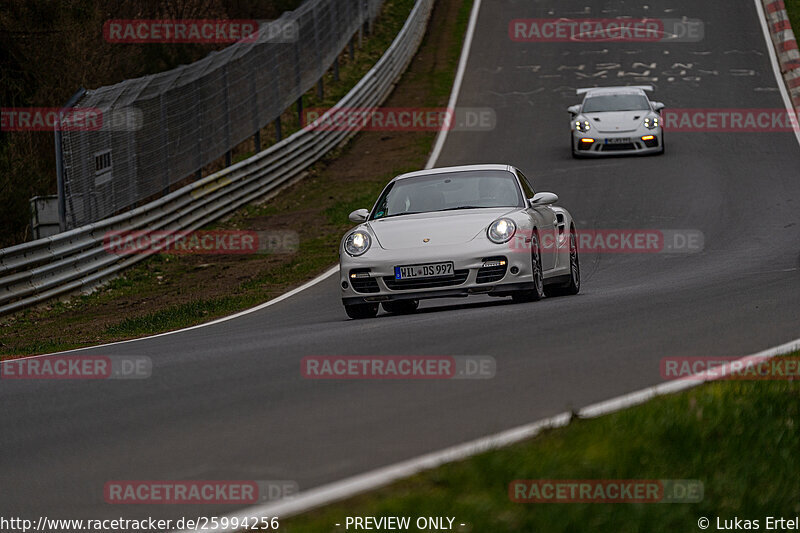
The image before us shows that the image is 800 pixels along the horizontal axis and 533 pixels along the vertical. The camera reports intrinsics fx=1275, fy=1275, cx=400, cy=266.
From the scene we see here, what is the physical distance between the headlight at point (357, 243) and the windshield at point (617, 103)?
679 inches

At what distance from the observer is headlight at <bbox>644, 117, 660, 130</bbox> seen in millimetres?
28359

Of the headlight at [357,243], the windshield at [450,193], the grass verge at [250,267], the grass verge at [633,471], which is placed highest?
the grass verge at [633,471]

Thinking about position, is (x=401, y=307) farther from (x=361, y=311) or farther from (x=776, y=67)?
(x=776, y=67)

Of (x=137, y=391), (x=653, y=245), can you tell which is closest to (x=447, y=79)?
(x=653, y=245)

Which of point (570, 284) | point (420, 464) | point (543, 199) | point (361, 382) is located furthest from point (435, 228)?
point (420, 464)

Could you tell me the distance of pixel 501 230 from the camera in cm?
1191

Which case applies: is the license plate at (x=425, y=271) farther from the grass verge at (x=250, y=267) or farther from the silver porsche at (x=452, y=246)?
the grass verge at (x=250, y=267)

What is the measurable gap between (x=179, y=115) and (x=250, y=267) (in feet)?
15.0

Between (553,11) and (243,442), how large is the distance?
1749 inches

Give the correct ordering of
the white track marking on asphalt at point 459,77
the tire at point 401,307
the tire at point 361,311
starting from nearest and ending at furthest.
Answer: the tire at point 361,311 < the tire at point 401,307 < the white track marking on asphalt at point 459,77

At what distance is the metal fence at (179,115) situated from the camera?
2006 cm

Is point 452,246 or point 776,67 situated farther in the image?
point 776,67

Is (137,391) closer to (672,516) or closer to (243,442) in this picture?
(243,442)

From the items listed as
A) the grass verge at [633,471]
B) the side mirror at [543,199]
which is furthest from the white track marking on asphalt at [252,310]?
the grass verge at [633,471]
